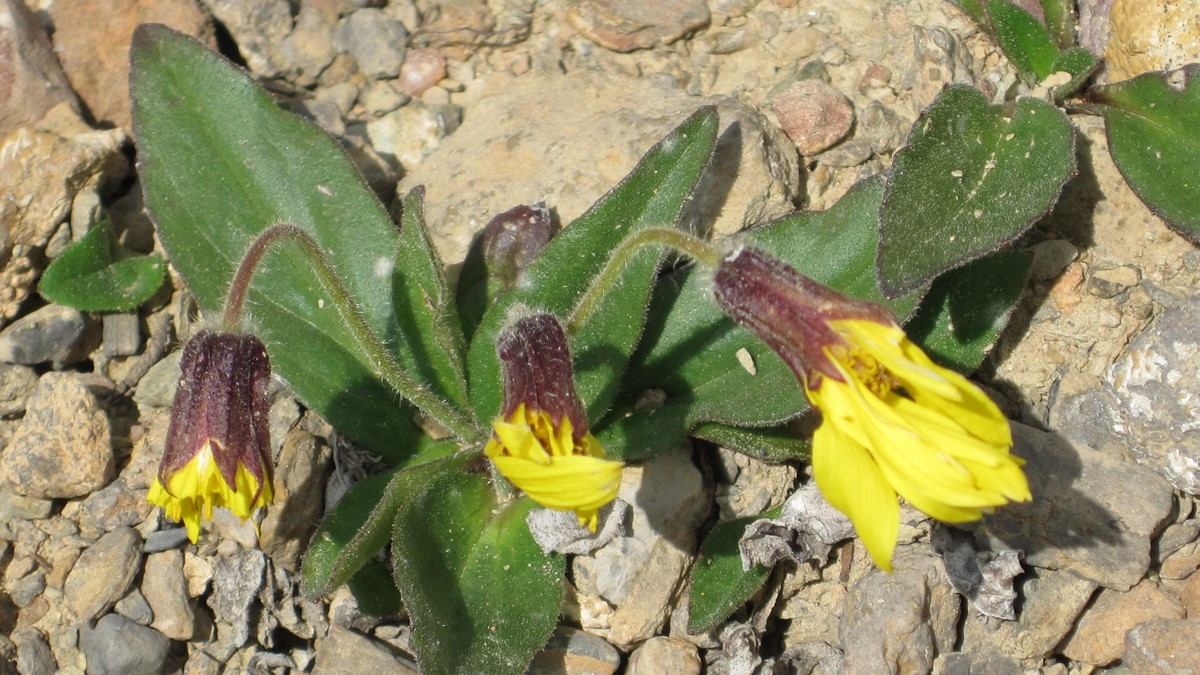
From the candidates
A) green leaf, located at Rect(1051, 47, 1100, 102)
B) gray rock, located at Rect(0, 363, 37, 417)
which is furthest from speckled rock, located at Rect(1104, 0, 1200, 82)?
gray rock, located at Rect(0, 363, 37, 417)

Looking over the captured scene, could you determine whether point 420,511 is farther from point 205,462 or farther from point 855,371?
point 855,371

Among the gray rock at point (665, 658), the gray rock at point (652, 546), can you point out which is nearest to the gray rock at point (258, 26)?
the gray rock at point (652, 546)

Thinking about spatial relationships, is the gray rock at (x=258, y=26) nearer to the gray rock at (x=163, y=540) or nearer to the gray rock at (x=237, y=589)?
the gray rock at (x=163, y=540)

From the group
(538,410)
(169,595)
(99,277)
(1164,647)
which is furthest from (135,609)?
(1164,647)

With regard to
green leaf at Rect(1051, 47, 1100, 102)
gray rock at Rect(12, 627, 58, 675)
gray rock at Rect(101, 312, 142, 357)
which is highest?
green leaf at Rect(1051, 47, 1100, 102)

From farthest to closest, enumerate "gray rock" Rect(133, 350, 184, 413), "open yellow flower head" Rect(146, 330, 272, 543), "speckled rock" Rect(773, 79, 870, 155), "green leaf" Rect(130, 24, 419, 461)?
"speckled rock" Rect(773, 79, 870, 155)
"gray rock" Rect(133, 350, 184, 413)
"green leaf" Rect(130, 24, 419, 461)
"open yellow flower head" Rect(146, 330, 272, 543)

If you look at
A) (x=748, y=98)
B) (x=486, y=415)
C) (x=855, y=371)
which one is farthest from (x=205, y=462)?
(x=748, y=98)

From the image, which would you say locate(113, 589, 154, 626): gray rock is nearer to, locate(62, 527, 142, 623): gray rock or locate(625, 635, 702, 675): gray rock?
locate(62, 527, 142, 623): gray rock
